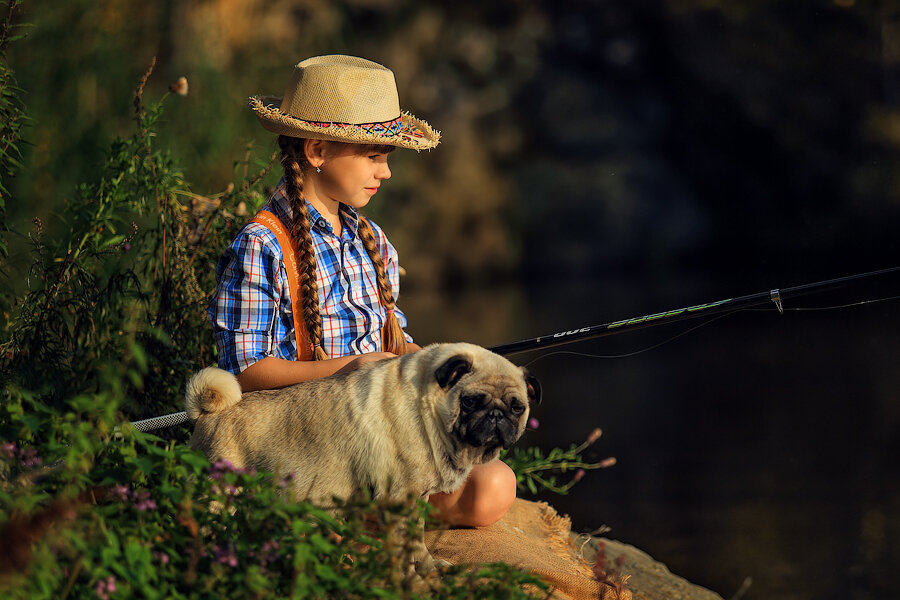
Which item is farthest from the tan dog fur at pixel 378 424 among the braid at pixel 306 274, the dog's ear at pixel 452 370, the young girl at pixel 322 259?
the braid at pixel 306 274

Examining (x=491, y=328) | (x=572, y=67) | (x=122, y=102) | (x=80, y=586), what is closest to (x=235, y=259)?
(x=80, y=586)

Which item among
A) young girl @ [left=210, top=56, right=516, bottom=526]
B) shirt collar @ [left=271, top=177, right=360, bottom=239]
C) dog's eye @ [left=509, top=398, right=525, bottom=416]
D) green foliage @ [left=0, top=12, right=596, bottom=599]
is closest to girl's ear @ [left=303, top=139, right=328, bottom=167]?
young girl @ [left=210, top=56, right=516, bottom=526]

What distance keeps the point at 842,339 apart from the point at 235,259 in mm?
7514

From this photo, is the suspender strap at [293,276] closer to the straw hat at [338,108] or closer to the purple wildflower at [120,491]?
the straw hat at [338,108]

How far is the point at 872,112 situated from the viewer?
13.5 metres

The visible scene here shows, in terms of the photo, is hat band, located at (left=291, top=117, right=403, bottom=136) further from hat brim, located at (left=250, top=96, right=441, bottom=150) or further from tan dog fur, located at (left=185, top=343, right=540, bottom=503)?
tan dog fur, located at (left=185, top=343, right=540, bottom=503)

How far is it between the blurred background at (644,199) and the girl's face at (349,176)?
2.68 m

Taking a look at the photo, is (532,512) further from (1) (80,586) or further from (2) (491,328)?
(2) (491,328)

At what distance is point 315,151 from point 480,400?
3.57ft

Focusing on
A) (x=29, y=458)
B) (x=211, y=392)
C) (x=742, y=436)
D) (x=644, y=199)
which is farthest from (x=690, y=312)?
(x=644, y=199)

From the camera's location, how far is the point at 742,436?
640 cm

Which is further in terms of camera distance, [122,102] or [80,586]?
[122,102]

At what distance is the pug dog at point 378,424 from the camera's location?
2.56 m

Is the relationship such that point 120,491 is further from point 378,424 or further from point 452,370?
point 452,370
